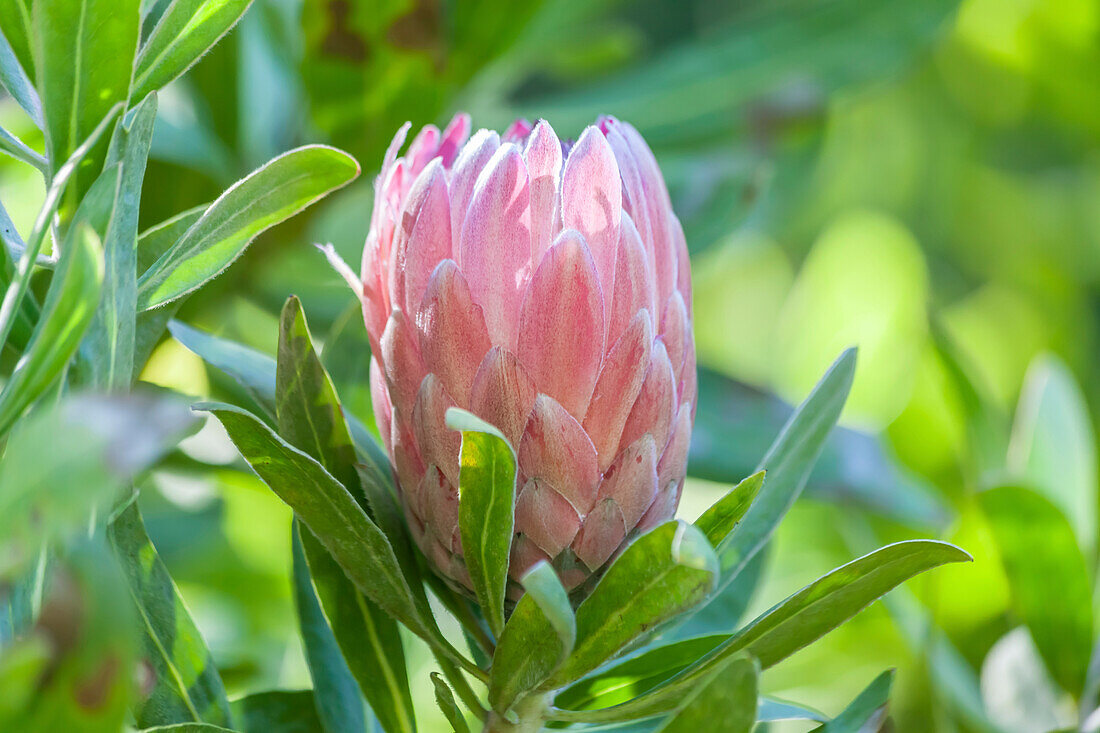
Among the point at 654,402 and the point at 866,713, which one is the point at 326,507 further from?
the point at 866,713

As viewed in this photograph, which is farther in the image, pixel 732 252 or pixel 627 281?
pixel 732 252

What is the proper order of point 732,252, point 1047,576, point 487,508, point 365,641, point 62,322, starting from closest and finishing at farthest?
point 62,322 → point 487,508 → point 365,641 → point 1047,576 → point 732,252

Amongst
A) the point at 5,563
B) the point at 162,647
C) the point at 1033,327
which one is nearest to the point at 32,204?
the point at 162,647

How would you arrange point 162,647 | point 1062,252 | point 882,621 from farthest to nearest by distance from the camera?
point 1062,252 → point 882,621 → point 162,647

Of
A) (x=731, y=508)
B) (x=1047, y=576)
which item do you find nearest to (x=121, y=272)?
(x=731, y=508)

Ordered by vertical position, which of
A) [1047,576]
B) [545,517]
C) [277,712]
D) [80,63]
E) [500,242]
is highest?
[80,63]

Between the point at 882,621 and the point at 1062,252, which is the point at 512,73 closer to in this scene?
the point at 882,621
